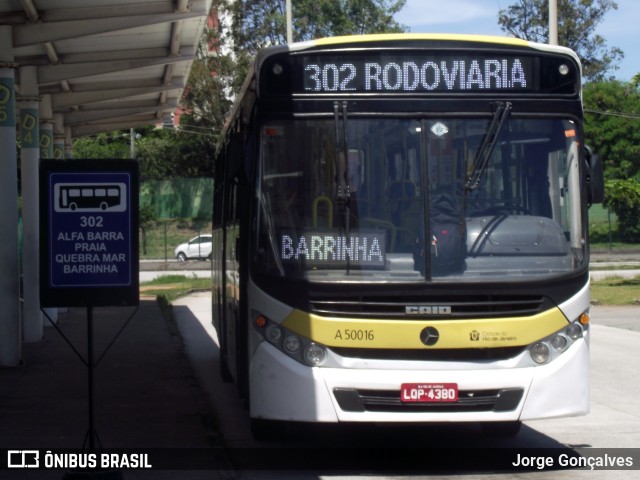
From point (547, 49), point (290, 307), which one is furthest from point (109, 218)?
point (547, 49)

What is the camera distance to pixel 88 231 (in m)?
7.65

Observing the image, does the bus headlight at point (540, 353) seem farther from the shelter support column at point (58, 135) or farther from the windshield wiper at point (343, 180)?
the shelter support column at point (58, 135)

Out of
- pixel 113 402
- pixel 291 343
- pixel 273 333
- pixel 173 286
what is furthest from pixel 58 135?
pixel 291 343

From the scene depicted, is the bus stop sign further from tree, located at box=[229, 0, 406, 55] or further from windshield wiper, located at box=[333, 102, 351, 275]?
tree, located at box=[229, 0, 406, 55]

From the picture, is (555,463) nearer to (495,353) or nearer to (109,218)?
(495,353)

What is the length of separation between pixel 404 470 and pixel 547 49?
3539mm

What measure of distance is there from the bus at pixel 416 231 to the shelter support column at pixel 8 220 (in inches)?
252

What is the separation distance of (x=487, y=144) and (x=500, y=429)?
279cm

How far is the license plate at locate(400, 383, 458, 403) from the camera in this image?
7.79m

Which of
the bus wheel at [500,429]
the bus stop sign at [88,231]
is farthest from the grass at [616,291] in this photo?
the bus stop sign at [88,231]

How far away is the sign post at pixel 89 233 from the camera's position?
7.55 m

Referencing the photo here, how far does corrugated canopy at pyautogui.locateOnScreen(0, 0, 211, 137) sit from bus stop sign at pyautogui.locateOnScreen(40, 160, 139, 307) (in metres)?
7.01

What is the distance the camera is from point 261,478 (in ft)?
26.3

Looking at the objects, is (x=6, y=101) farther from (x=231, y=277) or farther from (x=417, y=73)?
(x=417, y=73)
